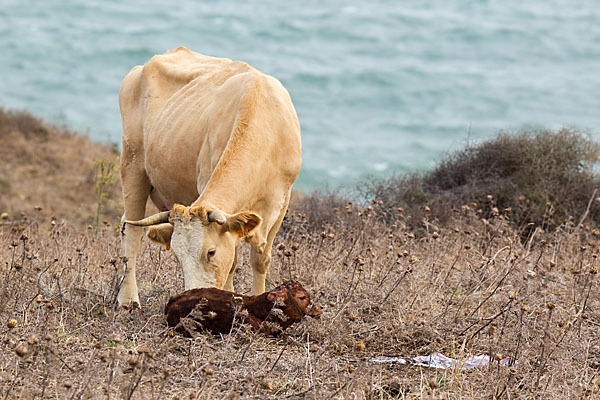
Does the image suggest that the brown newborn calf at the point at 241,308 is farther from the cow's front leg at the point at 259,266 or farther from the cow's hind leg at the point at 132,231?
the cow's hind leg at the point at 132,231

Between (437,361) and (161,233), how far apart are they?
2.16m

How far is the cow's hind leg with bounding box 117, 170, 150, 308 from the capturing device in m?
7.13

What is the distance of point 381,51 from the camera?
6519 centimetres

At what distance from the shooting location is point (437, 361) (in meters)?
5.43

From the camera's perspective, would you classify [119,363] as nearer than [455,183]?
Yes

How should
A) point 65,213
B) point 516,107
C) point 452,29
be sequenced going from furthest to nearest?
point 452,29 → point 516,107 → point 65,213

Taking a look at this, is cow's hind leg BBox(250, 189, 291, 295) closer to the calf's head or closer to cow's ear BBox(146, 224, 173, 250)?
the calf's head

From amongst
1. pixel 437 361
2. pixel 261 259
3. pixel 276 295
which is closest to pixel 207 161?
pixel 261 259

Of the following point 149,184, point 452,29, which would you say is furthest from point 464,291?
point 452,29

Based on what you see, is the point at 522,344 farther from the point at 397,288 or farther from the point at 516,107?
the point at 516,107

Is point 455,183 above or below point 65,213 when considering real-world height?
above

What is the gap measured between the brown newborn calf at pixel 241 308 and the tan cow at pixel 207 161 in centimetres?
12

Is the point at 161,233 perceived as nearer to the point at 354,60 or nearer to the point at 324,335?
the point at 324,335

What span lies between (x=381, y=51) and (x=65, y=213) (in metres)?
51.6
